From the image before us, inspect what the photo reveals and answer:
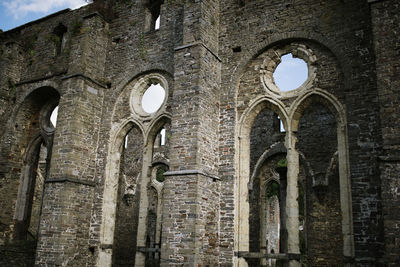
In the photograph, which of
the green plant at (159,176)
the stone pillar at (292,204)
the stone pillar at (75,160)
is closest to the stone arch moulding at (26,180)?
the stone pillar at (75,160)

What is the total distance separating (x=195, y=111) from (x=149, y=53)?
3.10 m

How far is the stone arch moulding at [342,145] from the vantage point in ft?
24.0

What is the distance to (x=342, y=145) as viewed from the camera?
25.7 ft

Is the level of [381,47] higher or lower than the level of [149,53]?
lower

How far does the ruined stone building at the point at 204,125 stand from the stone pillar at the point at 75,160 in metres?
0.04

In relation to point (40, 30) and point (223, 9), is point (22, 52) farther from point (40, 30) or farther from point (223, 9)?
point (223, 9)

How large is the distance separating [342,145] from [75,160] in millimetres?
6537

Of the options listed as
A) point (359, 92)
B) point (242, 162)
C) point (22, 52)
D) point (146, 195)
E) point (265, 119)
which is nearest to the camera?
point (359, 92)

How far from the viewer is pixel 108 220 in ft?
33.4

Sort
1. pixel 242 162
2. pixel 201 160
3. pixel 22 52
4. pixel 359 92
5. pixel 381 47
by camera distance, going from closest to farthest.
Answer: pixel 381 47
pixel 359 92
pixel 201 160
pixel 242 162
pixel 22 52

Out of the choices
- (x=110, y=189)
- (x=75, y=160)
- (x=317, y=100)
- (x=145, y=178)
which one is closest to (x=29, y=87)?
(x=75, y=160)

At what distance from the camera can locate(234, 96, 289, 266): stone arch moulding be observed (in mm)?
8461

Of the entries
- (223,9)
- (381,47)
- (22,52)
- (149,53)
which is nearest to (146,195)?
(149,53)

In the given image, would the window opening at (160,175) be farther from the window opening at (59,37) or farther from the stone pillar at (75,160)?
the window opening at (59,37)
